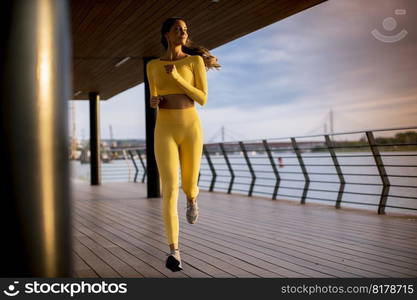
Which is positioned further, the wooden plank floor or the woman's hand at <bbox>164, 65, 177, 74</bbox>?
the wooden plank floor

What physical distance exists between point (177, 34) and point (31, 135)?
1.33 meters

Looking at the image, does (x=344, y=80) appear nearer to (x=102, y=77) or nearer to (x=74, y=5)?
(x=102, y=77)

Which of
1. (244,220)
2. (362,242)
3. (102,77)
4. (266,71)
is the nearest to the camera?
(362,242)

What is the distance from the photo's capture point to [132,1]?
215 inches

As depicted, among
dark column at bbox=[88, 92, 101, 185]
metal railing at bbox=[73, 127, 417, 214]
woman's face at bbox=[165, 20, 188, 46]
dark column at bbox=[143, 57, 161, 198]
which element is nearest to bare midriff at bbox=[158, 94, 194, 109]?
woman's face at bbox=[165, 20, 188, 46]

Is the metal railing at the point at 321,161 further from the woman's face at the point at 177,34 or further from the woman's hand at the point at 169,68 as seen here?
the woman's hand at the point at 169,68

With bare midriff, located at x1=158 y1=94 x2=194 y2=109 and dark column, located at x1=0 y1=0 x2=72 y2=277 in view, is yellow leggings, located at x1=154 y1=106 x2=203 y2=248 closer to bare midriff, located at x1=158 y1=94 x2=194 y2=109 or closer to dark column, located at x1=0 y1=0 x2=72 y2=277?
bare midriff, located at x1=158 y1=94 x2=194 y2=109

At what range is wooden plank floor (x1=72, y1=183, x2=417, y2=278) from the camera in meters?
2.90

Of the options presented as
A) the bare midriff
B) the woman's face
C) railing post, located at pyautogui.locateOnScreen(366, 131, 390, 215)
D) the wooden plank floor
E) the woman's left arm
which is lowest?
the wooden plank floor

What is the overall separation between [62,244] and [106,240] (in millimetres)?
2437

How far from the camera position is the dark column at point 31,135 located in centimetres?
168

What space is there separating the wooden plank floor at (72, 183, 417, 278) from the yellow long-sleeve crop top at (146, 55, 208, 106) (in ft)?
3.39


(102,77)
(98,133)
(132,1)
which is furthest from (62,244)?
(98,133)

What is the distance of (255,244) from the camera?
3.78 m
